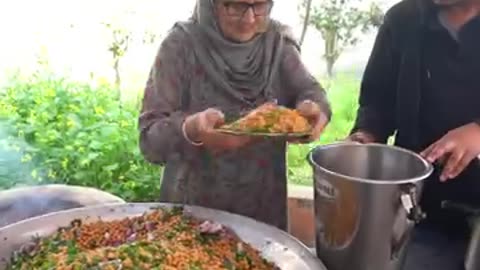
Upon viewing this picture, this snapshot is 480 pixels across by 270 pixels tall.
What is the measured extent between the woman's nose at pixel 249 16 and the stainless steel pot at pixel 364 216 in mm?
490

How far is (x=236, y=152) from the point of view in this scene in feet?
6.07

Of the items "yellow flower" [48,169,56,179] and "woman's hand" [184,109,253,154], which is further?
"yellow flower" [48,169,56,179]

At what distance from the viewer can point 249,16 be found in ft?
5.70

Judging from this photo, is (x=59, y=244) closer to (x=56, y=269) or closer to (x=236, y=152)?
(x=56, y=269)

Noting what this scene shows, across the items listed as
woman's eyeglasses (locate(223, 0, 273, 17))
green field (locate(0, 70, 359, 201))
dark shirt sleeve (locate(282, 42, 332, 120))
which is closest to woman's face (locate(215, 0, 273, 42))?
woman's eyeglasses (locate(223, 0, 273, 17))

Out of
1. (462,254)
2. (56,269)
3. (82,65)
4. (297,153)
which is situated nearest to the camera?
(56,269)

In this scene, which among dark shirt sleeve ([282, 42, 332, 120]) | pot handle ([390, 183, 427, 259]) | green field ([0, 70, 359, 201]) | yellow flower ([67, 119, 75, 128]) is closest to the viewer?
pot handle ([390, 183, 427, 259])

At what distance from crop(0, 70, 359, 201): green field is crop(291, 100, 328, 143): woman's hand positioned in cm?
115

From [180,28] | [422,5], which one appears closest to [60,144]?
[180,28]

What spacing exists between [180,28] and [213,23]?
0.39ft

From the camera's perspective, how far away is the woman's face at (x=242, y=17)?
1.72 meters

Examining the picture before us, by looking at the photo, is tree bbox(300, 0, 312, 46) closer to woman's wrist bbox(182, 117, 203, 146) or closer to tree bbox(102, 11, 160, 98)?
tree bbox(102, 11, 160, 98)

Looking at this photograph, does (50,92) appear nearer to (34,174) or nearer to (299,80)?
(34,174)

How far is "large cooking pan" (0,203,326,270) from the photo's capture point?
141cm
